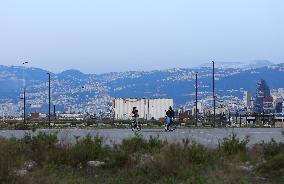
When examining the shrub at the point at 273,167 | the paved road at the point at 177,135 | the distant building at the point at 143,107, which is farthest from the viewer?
the distant building at the point at 143,107

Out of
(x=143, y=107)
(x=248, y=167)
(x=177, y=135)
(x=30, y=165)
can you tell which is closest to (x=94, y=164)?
(x=30, y=165)

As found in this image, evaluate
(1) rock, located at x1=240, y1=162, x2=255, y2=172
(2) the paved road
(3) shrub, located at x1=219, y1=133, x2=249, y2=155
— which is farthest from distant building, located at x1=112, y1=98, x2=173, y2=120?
(1) rock, located at x1=240, y1=162, x2=255, y2=172

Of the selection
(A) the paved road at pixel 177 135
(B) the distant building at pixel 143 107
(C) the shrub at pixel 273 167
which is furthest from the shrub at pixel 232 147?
(B) the distant building at pixel 143 107

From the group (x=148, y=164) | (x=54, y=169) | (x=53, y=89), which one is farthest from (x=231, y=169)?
(x=53, y=89)

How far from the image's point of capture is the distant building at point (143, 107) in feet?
200

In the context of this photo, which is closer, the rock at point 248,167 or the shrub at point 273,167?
the shrub at point 273,167

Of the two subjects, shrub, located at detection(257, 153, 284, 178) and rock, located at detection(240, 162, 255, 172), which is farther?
rock, located at detection(240, 162, 255, 172)

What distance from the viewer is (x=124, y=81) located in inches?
6983

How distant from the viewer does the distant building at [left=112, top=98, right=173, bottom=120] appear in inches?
2394

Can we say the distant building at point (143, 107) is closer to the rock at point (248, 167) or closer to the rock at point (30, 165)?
the rock at point (248, 167)

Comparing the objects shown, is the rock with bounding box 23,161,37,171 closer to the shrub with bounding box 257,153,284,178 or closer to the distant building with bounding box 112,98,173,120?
the shrub with bounding box 257,153,284,178

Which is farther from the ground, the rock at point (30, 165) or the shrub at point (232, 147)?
the shrub at point (232, 147)

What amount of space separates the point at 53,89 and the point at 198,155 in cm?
15281

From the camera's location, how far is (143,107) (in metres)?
62.4
